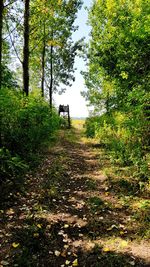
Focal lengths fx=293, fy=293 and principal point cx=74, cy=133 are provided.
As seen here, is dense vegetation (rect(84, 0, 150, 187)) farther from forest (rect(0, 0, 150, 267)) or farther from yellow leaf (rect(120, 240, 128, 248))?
yellow leaf (rect(120, 240, 128, 248))

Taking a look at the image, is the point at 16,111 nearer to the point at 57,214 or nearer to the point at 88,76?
the point at 57,214

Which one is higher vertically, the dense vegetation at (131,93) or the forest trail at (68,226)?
the dense vegetation at (131,93)

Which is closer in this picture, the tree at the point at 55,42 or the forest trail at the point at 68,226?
the forest trail at the point at 68,226

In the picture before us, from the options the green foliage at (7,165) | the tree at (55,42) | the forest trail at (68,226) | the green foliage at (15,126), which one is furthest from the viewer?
the tree at (55,42)

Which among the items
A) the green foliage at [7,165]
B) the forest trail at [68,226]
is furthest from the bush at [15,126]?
the green foliage at [7,165]

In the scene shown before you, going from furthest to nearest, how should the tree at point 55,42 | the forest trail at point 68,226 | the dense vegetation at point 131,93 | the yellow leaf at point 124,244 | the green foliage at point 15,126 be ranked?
the tree at point 55,42 < the green foliage at point 15,126 < the dense vegetation at point 131,93 < the yellow leaf at point 124,244 < the forest trail at point 68,226

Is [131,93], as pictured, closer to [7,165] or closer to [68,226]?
[7,165]

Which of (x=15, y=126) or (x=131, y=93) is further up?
(x=131, y=93)

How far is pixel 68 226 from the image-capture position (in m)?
6.60

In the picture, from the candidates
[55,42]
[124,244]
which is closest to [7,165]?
[124,244]

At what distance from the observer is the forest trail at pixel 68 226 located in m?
5.33

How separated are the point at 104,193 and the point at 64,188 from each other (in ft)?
4.23

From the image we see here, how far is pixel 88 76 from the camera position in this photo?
36.2 meters

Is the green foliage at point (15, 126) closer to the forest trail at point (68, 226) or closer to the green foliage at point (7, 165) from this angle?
the green foliage at point (7, 165)
